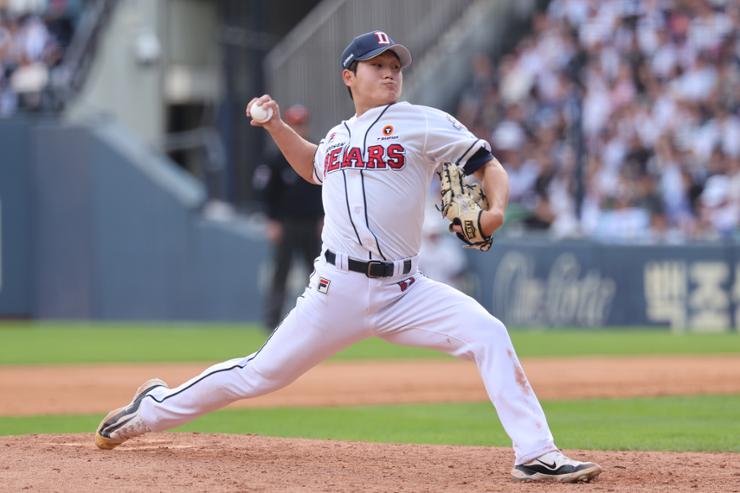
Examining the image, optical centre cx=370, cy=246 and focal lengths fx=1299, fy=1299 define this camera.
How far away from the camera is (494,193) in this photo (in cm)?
513

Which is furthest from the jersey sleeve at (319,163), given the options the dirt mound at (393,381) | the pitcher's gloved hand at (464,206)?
the dirt mound at (393,381)

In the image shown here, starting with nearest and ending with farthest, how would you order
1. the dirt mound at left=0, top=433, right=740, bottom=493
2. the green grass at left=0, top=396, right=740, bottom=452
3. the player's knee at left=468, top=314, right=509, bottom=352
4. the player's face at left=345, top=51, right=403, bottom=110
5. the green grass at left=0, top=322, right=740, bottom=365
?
the dirt mound at left=0, top=433, right=740, bottom=493 → the player's knee at left=468, top=314, right=509, bottom=352 → the player's face at left=345, top=51, right=403, bottom=110 → the green grass at left=0, top=396, right=740, bottom=452 → the green grass at left=0, top=322, right=740, bottom=365

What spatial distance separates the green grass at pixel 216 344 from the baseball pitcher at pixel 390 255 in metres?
6.36

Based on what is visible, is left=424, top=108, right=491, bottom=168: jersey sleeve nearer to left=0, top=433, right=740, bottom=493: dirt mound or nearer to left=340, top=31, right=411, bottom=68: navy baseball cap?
left=340, top=31, right=411, bottom=68: navy baseball cap

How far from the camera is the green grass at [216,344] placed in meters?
12.6

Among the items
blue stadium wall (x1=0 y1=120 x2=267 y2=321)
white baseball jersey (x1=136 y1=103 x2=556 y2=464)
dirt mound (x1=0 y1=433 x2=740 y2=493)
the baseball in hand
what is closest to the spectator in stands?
blue stadium wall (x1=0 y1=120 x2=267 y2=321)

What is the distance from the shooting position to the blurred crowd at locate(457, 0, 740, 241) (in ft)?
54.5

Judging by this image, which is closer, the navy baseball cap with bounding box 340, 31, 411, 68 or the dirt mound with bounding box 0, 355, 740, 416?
the navy baseball cap with bounding box 340, 31, 411, 68

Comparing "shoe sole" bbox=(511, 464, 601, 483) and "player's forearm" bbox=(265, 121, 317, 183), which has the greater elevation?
"player's forearm" bbox=(265, 121, 317, 183)

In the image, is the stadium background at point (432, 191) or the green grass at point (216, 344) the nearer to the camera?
the green grass at point (216, 344)

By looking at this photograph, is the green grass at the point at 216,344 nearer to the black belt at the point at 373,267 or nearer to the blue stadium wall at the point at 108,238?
the blue stadium wall at the point at 108,238

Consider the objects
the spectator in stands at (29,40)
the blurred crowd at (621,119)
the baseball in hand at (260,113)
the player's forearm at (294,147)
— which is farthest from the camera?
the spectator in stands at (29,40)

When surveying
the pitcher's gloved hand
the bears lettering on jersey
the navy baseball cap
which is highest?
the navy baseball cap

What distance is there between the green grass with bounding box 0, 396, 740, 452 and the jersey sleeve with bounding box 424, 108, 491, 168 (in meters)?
1.91
